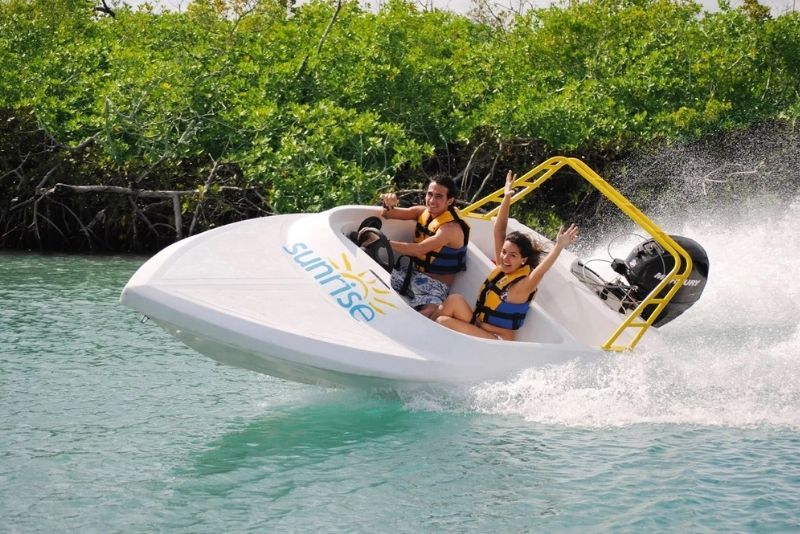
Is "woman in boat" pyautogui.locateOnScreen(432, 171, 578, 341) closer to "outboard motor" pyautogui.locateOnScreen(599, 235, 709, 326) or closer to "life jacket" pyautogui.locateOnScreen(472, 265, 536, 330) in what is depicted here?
"life jacket" pyautogui.locateOnScreen(472, 265, 536, 330)

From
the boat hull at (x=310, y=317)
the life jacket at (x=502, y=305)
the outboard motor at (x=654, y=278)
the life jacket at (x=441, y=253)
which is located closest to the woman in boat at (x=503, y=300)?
the life jacket at (x=502, y=305)

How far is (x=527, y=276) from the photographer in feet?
17.6

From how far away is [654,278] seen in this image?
A: 5828 millimetres

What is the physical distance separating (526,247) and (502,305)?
0.30 metres

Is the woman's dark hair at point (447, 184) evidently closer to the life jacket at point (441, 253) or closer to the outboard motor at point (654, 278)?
the life jacket at point (441, 253)

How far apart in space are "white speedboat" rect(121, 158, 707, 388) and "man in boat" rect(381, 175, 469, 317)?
0.21 m

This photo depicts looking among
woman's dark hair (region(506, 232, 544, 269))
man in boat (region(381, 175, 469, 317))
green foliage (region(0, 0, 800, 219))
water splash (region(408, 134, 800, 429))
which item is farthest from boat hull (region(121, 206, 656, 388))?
green foliage (region(0, 0, 800, 219))

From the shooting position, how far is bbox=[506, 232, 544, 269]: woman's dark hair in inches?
212

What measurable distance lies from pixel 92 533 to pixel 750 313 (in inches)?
230

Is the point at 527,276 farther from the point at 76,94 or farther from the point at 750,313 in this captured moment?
the point at 76,94

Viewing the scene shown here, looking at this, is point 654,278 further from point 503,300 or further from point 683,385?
point 503,300

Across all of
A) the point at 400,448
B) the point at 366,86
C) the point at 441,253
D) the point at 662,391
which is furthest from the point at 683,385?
the point at 366,86

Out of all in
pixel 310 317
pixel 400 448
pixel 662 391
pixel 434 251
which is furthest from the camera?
pixel 434 251

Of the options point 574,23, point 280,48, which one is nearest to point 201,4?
→ point 280,48
